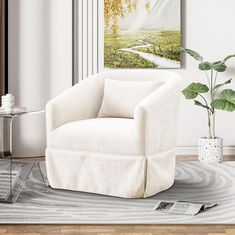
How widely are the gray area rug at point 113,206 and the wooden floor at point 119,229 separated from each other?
0.06 m

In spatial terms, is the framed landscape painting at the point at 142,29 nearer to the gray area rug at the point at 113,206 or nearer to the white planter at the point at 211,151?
the white planter at the point at 211,151

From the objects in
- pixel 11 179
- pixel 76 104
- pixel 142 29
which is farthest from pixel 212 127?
pixel 11 179

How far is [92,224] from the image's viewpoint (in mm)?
2744

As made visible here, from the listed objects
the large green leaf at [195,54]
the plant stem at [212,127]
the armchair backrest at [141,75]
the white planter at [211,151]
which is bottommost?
the white planter at [211,151]

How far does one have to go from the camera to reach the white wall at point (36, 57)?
4.79 m

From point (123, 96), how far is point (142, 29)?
1.47 metres

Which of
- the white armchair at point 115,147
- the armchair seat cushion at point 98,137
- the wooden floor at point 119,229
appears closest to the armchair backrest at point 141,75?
the white armchair at point 115,147

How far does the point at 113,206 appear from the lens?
10.2 ft

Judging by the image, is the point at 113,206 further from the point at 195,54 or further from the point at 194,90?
the point at 195,54

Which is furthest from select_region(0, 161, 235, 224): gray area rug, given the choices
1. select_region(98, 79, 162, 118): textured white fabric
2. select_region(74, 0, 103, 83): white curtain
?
select_region(74, 0, 103, 83): white curtain

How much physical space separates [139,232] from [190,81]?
268cm

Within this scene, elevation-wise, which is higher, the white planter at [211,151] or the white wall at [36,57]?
the white wall at [36,57]

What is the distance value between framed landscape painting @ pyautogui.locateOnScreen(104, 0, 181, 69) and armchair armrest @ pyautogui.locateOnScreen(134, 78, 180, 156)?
57.8 inches

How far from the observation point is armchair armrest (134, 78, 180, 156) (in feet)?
10.4
